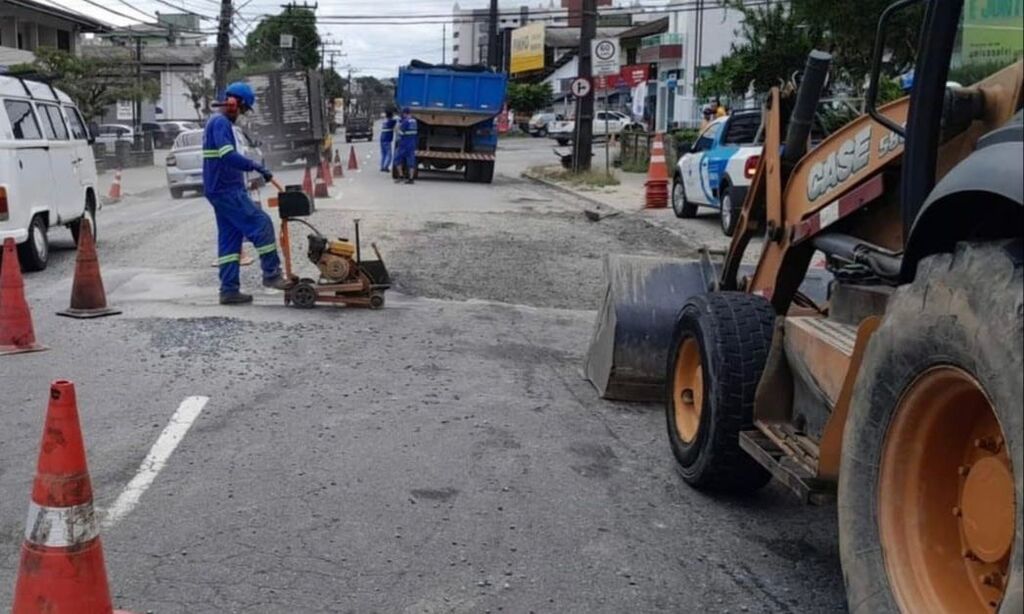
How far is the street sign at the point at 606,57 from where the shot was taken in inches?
936

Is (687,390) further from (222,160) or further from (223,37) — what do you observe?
(223,37)

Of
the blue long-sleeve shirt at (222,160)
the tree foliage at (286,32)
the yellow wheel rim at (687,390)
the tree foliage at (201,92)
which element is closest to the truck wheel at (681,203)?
the blue long-sleeve shirt at (222,160)

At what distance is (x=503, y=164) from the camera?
41.1 metres

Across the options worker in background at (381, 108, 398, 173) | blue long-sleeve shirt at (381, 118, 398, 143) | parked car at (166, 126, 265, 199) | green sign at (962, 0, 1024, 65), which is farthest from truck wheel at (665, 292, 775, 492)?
blue long-sleeve shirt at (381, 118, 398, 143)

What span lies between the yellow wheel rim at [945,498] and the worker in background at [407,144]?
1007 inches

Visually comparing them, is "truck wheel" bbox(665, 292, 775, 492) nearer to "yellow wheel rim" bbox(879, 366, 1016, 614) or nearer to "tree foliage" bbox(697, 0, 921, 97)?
"yellow wheel rim" bbox(879, 366, 1016, 614)

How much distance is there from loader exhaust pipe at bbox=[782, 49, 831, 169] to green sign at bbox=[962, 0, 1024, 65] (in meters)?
1.69

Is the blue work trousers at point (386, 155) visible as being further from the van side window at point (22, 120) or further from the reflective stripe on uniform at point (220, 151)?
the reflective stripe on uniform at point (220, 151)

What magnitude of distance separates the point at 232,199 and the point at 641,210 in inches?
456

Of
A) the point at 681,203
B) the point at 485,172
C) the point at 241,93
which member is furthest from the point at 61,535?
the point at 485,172

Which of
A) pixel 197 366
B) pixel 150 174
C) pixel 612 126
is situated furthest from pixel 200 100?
pixel 197 366

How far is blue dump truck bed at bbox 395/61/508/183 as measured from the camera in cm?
2825

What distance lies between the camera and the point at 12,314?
26.8 feet

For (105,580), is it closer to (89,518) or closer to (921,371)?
(89,518)
